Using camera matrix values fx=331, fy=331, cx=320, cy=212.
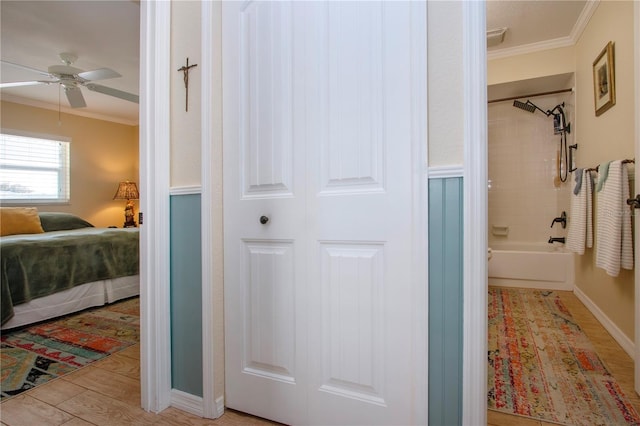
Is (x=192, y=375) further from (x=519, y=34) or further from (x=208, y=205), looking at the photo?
(x=519, y=34)

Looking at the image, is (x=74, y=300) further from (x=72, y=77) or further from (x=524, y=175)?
(x=524, y=175)

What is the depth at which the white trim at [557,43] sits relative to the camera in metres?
2.72

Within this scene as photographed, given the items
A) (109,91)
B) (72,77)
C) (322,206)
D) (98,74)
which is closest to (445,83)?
(322,206)

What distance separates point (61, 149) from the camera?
473 cm

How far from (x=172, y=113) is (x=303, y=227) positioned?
0.82 metres

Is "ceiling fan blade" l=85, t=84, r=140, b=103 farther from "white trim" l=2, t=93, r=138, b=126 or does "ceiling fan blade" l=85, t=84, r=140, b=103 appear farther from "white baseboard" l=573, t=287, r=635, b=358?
"white baseboard" l=573, t=287, r=635, b=358

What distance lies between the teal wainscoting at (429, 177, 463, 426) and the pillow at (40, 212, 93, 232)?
4.39 metres

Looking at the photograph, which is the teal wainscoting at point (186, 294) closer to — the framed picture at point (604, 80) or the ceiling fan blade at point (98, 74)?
the ceiling fan blade at point (98, 74)

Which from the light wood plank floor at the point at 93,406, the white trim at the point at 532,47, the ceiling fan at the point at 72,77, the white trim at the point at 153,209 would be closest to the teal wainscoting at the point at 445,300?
the light wood plank floor at the point at 93,406

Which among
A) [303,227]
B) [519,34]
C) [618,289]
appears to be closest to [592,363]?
[618,289]

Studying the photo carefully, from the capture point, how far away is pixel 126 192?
5.29 metres

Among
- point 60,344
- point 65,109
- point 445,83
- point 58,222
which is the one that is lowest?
point 60,344

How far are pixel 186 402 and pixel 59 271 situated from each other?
208 cm

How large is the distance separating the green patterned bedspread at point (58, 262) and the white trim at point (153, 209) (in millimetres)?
1751
